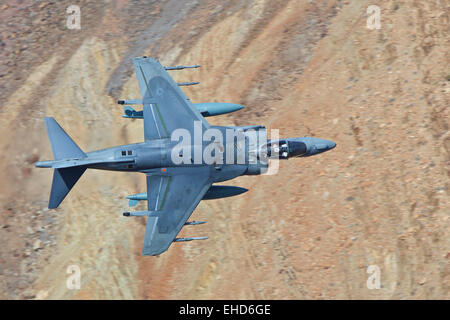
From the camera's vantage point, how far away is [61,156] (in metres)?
23.6

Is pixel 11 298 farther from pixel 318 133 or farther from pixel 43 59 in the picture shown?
pixel 318 133

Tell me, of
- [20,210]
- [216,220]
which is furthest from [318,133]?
[20,210]

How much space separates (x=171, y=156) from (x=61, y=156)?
445cm

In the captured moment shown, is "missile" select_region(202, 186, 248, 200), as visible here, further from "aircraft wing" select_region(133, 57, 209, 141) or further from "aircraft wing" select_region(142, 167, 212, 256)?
"aircraft wing" select_region(133, 57, 209, 141)

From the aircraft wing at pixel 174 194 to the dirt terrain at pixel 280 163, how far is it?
124 inches

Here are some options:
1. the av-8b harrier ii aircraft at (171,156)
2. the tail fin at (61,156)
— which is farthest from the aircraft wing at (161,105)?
the tail fin at (61,156)

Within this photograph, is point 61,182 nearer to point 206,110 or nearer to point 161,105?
point 161,105

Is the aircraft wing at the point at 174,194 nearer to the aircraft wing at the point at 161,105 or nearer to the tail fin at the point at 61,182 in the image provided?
the aircraft wing at the point at 161,105

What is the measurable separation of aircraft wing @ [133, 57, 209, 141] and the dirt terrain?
14.2 feet

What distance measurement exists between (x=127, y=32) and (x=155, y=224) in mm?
14985

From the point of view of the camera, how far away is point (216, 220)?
27062mm

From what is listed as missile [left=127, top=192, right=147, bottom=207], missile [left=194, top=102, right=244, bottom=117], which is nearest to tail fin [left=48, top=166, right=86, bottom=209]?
missile [left=127, top=192, right=147, bottom=207]

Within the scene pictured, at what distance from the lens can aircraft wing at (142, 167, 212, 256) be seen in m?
23.9

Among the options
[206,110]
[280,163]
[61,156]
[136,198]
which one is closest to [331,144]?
[280,163]
